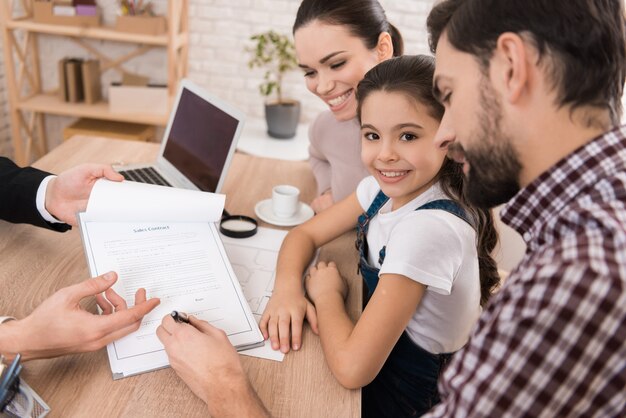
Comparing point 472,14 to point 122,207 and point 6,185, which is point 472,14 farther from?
point 6,185

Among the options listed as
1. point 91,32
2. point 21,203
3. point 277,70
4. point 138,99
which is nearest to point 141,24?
→ point 91,32

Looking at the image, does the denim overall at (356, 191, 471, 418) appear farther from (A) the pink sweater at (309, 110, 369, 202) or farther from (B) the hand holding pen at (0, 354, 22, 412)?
(B) the hand holding pen at (0, 354, 22, 412)

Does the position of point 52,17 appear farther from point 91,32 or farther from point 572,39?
point 572,39

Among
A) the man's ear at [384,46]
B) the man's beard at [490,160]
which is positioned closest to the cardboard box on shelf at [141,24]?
the man's ear at [384,46]

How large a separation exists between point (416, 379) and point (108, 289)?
62 cm

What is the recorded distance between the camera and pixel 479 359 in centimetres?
54

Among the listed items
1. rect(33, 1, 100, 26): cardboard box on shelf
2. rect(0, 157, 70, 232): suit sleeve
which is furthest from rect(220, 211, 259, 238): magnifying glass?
rect(33, 1, 100, 26): cardboard box on shelf

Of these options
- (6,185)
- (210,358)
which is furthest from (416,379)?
(6,185)

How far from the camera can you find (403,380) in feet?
3.50

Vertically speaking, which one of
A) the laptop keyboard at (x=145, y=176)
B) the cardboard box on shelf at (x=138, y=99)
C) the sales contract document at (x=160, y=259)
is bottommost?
the cardboard box on shelf at (x=138, y=99)

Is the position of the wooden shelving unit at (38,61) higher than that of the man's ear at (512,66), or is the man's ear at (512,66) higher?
the man's ear at (512,66)

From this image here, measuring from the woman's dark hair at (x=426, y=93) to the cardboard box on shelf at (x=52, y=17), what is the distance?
2.04 metres

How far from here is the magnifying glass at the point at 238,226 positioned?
121cm

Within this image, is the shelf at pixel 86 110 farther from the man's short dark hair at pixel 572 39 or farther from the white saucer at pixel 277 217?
the man's short dark hair at pixel 572 39
